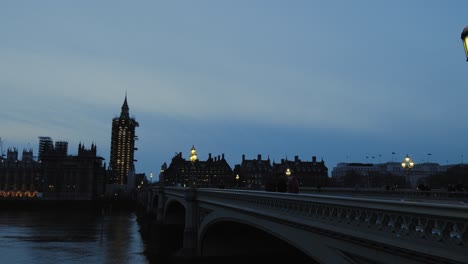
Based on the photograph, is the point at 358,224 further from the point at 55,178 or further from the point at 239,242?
the point at 55,178

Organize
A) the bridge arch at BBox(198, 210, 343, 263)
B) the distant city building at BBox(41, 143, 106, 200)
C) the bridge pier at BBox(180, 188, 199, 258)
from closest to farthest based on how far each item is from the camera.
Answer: the bridge arch at BBox(198, 210, 343, 263)
the bridge pier at BBox(180, 188, 199, 258)
the distant city building at BBox(41, 143, 106, 200)

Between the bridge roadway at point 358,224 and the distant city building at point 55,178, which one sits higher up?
the distant city building at point 55,178

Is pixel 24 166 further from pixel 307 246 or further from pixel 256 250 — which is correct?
pixel 307 246

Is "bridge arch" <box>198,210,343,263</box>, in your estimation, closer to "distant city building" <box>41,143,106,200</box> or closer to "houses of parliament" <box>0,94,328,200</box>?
"houses of parliament" <box>0,94,328,200</box>

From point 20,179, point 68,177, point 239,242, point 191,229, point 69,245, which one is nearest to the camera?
point 239,242

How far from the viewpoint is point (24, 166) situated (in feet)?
628

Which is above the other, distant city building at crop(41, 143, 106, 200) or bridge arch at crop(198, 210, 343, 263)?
distant city building at crop(41, 143, 106, 200)

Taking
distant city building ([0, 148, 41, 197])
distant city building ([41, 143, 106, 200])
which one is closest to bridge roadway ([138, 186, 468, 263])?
distant city building ([41, 143, 106, 200])

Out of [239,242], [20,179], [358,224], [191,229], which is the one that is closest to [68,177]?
[20,179]

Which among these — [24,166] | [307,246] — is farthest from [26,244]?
[24,166]

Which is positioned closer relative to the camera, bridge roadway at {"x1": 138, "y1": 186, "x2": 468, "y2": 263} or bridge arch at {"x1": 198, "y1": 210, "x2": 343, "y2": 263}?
bridge roadway at {"x1": 138, "y1": 186, "x2": 468, "y2": 263}

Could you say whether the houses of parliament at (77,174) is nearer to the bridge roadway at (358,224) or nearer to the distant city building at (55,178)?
the distant city building at (55,178)

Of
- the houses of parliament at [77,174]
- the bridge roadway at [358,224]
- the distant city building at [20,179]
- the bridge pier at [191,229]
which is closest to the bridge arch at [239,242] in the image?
the bridge pier at [191,229]

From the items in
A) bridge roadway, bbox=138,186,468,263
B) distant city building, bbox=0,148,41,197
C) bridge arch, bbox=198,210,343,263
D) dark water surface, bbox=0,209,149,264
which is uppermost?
distant city building, bbox=0,148,41,197
